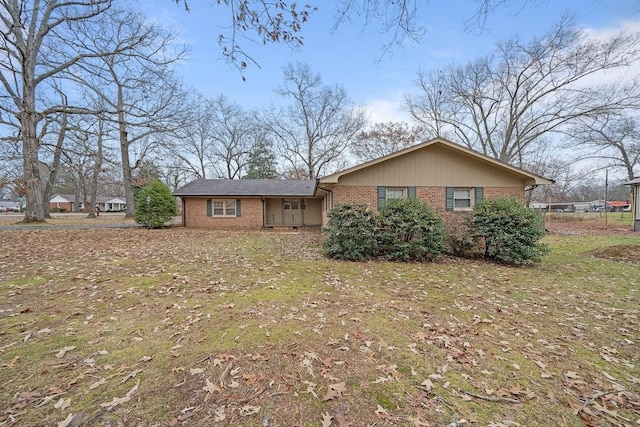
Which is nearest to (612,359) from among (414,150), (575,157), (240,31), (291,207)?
(240,31)

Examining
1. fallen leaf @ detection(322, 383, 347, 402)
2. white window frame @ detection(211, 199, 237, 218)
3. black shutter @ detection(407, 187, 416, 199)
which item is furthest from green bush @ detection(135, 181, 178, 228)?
fallen leaf @ detection(322, 383, 347, 402)

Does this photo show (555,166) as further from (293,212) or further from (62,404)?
(62,404)

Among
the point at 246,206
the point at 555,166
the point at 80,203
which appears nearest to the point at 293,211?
the point at 246,206

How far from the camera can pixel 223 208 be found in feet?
64.8

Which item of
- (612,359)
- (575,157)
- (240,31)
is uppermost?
(575,157)

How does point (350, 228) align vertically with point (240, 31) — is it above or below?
below

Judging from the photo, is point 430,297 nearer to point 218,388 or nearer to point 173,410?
point 218,388

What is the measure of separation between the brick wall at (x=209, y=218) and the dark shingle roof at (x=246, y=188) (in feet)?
2.14

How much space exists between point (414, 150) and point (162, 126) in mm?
14066

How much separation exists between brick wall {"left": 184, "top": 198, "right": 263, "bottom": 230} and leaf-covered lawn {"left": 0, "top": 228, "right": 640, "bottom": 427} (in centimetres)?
1305

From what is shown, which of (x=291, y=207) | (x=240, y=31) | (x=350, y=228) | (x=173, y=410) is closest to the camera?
(x=173, y=410)

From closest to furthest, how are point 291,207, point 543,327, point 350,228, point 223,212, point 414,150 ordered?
1. point 543,327
2. point 350,228
3. point 414,150
4. point 223,212
5. point 291,207

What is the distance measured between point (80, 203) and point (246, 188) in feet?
200

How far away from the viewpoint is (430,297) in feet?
17.3
